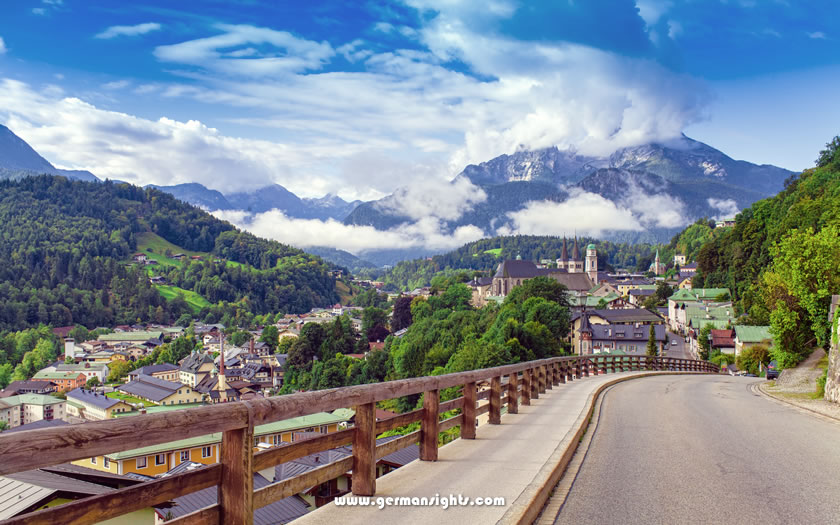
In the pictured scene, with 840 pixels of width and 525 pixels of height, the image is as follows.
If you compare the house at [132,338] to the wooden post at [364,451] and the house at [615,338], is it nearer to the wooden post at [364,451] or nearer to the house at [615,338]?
the house at [615,338]

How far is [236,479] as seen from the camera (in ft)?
12.5

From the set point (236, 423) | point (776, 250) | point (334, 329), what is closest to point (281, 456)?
point (236, 423)

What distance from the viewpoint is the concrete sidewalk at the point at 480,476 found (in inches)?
207

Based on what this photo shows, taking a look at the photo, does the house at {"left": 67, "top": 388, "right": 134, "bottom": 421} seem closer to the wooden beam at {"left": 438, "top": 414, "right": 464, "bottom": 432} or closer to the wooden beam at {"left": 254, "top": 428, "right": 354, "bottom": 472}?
Result: the wooden beam at {"left": 438, "top": 414, "right": 464, "bottom": 432}

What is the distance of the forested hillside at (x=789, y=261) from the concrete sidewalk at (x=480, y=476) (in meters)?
25.4

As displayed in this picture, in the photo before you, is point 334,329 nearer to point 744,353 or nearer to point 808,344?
point 744,353

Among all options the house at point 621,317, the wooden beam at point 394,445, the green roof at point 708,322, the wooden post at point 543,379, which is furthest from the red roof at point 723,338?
the wooden beam at point 394,445

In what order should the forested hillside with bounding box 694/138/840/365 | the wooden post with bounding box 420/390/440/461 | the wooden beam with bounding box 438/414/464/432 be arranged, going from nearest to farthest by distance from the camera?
the wooden post with bounding box 420/390/440/461, the wooden beam with bounding box 438/414/464/432, the forested hillside with bounding box 694/138/840/365

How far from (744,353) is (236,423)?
5839cm

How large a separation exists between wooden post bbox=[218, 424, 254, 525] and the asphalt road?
10.4 feet

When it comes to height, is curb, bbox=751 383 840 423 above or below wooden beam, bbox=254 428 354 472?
below

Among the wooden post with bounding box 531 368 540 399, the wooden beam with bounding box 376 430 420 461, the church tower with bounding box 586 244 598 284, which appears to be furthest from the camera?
the church tower with bounding box 586 244 598 284

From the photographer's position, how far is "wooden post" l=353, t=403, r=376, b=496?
5.50 meters

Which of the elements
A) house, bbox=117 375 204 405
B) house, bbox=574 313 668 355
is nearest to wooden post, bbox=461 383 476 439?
A: house, bbox=574 313 668 355
